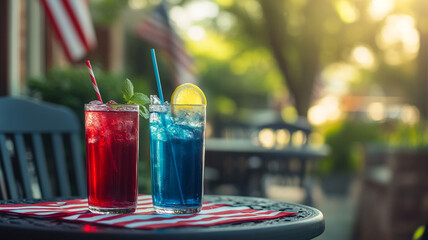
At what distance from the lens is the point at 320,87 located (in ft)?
37.3

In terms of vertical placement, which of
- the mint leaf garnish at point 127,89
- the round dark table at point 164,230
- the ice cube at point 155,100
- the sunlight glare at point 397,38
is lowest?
the round dark table at point 164,230

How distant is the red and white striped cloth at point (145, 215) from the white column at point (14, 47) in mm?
3063

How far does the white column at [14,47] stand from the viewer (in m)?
4.62

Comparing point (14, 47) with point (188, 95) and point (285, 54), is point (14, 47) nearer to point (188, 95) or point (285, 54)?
point (188, 95)

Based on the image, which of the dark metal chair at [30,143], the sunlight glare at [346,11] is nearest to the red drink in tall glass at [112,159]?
the dark metal chair at [30,143]

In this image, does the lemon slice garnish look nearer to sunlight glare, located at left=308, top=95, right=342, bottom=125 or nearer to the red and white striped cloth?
the red and white striped cloth

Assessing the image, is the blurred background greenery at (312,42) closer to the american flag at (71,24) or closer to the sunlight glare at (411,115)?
the sunlight glare at (411,115)

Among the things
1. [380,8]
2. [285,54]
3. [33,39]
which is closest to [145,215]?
[33,39]

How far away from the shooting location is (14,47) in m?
4.71

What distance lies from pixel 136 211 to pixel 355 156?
324 inches

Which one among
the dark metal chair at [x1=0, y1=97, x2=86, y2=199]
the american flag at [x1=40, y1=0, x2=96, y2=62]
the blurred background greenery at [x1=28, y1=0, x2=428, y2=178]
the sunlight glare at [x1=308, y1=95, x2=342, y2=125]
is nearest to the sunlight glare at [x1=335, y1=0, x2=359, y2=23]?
A: the blurred background greenery at [x1=28, y1=0, x2=428, y2=178]

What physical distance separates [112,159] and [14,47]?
3416 mm

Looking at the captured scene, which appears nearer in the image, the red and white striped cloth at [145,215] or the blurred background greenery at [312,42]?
the red and white striped cloth at [145,215]

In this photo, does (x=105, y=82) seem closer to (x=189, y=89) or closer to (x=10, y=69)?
(x=10, y=69)
